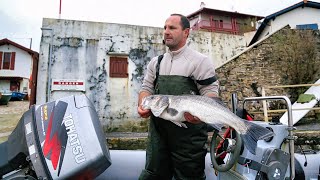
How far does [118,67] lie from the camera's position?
14406 millimetres

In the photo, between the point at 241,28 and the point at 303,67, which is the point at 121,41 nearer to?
the point at 303,67

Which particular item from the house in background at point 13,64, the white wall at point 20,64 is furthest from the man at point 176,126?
the white wall at point 20,64

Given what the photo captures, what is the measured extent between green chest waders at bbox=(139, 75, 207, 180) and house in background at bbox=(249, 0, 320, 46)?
859 inches

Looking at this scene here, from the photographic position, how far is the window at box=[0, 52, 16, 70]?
32.7 meters

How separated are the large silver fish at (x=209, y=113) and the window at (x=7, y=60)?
35.4m

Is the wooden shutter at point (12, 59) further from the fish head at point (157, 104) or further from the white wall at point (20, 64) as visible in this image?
the fish head at point (157, 104)

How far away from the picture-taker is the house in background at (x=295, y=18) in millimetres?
22609

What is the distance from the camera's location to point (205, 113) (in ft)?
7.25

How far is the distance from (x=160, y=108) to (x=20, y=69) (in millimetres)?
36564

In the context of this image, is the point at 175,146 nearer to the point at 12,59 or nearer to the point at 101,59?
the point at 101,59

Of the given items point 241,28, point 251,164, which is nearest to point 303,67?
point 251,164

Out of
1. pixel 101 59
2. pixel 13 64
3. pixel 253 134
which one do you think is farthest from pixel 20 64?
pixel 253 134

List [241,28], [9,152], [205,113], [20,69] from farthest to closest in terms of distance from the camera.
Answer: [20,69]
[241,28]
[9,152]
[205,113]

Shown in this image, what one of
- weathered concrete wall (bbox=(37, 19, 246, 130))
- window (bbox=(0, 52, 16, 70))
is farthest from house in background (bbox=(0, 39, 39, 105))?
weathered concrete wall (bbox=(37, 19, 246, 130))
